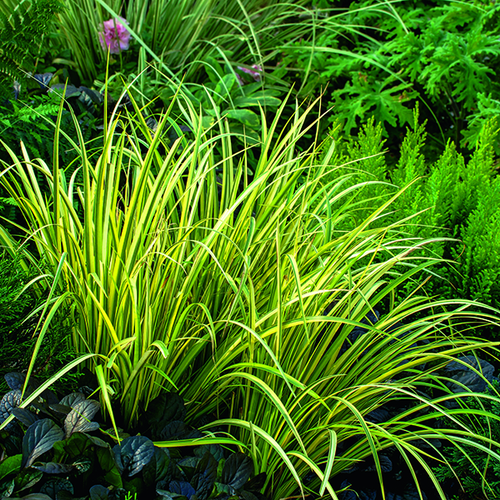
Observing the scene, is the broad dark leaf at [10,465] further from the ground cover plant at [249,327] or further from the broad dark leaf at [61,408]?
the broad dark leaf at [61,408]

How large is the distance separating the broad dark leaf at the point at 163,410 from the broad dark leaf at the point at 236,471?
16 cm

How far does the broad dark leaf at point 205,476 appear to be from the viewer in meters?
0.92

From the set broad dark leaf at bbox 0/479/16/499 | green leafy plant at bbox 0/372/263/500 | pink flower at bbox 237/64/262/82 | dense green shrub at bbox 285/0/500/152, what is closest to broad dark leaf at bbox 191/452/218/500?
green leafy plant at bbox 0/372/263/500

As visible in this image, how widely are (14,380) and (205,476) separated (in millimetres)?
453

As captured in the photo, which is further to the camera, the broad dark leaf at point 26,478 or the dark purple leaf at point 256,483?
the dark purple leaf at point 256,483

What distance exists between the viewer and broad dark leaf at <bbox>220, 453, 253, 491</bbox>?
3.18 feet

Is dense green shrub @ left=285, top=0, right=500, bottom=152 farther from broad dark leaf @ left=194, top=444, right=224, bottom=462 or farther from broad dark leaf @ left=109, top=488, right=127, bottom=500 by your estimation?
broad dark leaf @ left=109, top=488, right=127, bottom=500

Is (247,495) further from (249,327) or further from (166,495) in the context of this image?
(249,327)

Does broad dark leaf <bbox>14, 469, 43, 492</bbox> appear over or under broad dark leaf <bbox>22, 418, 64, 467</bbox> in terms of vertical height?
under

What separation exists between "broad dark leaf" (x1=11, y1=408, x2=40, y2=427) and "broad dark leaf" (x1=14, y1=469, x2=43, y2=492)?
0.34 ft

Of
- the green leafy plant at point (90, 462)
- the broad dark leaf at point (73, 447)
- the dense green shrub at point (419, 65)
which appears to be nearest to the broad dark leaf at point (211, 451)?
the green leafy plant at point (90, 462)

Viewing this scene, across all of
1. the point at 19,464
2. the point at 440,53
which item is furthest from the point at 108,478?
the point at 440,53

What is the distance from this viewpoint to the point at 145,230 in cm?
113

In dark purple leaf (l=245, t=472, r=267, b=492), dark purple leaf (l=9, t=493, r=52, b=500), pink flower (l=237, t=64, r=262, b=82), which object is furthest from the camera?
pink flower (l=237, t=64, r=262, b=82)
